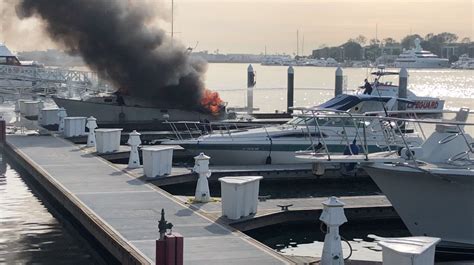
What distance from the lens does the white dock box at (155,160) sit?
20844mm

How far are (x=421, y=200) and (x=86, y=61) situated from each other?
2743cm

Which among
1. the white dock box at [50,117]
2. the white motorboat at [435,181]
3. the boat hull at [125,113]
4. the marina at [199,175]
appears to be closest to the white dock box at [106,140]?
the marina at [199,175]

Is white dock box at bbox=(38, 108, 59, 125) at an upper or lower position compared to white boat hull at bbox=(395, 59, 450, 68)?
lower

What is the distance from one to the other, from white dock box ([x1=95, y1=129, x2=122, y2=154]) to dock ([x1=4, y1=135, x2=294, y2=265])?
0.86 m

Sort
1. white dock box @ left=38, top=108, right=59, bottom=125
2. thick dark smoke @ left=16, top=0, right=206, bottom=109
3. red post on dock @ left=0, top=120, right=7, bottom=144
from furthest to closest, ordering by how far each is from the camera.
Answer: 1. thick dark smoke @ left=16, top=0, right=206, bottom=109
2. white dock box @ left=38, top=108, right=59, bottom=125
3. red post on dock @ left=0, top=120, right=7, bottom=144

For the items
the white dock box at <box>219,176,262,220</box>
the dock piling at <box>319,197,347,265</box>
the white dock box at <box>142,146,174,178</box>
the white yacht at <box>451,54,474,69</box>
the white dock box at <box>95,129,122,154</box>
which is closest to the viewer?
the dock piling at <box>319,197,347,265</box>

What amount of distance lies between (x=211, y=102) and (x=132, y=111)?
12.8 feet

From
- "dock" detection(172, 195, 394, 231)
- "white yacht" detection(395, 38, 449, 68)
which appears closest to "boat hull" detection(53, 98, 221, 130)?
"dock" detection(172, 195, 394, 231)

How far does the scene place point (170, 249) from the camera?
11.1 m

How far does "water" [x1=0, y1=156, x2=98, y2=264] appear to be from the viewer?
49.9ft

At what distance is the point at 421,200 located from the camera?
1609cm

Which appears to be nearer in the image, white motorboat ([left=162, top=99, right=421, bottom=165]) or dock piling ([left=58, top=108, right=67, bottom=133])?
white motorboat ([left=162, top=99, right=421, bottom=165])

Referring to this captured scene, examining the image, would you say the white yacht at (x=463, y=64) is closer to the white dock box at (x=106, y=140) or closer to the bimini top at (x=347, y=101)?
the bimini top at (x=347, y=101)

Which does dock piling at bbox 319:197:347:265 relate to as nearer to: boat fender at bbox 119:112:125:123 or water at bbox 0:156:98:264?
water at bbox 0:156:98:264
